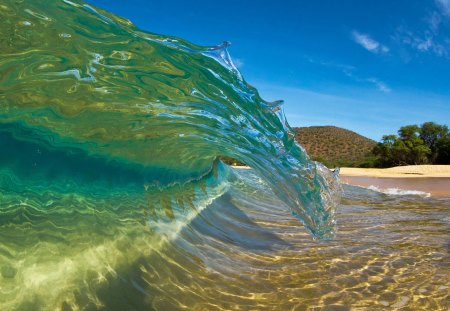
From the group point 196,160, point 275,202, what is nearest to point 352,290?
point 196,160

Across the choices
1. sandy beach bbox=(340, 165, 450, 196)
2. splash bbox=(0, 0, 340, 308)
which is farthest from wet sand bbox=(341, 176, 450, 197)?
splash bbox=(0, 0, 340, 308)

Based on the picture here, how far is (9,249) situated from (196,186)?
430 centimetres

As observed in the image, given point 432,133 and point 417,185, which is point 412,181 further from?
point 432,133

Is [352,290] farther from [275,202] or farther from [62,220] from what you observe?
[275,202]

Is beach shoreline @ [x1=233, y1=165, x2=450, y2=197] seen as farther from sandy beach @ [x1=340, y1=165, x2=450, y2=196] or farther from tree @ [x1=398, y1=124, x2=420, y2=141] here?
tree @ [x1=398, y1=124, x2=420, y2=141]

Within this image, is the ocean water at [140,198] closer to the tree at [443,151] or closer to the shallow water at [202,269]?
the shallow water at [202,269]

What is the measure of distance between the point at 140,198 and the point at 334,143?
2503 inches

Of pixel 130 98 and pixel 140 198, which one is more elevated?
pixel 130 98

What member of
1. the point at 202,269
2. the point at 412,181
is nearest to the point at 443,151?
the point at 412,181

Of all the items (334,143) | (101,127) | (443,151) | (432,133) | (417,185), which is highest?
(432,133)

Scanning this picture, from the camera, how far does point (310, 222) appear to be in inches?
138

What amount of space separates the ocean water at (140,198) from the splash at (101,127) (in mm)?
11

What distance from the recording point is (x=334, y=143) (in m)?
63.8

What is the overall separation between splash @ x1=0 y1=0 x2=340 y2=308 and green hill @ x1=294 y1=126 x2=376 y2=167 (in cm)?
5128
